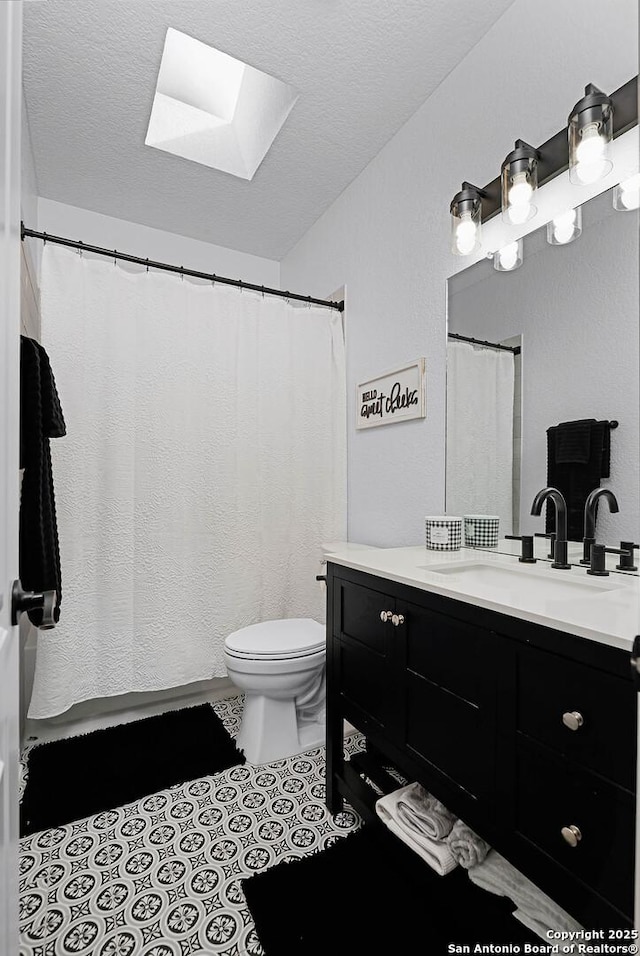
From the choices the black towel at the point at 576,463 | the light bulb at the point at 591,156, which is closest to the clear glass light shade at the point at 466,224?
the light bulb at the point at 591,156

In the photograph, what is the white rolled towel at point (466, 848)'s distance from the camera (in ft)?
3.94

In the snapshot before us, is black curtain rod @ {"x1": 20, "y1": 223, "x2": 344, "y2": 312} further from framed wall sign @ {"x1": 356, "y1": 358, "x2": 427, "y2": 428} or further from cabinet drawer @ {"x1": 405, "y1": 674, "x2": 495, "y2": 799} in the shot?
cabinet drawer @ {"x1": 405, "y1": 674, "x2": 495, "y2": 799}

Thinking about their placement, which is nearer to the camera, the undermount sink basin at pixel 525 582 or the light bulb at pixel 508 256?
the undermount sink basin at pixel 525 582

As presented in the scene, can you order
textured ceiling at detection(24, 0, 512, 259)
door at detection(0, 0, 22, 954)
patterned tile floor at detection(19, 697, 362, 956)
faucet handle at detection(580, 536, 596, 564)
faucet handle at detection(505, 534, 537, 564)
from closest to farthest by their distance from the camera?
door at detection(0, 0, 22, 954) → patterned tile floor at detection(19, 697, 362, 956) → faucet handle at detection(580, 536, 596, 564) → faucet handle at detection(505, 534, 537, 564) → textured ceiling at detection(24, 0, 512, 259)

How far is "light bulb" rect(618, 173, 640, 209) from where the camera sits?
3.99 ft

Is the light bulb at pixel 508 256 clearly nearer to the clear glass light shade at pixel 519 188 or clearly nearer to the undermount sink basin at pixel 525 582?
the clear glass light shade at pixel 519 188

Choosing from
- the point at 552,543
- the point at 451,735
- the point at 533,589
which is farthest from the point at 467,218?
the point at 451,735

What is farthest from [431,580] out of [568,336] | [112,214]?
[112,214]

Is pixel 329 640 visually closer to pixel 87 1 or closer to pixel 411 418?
pixel 411 418

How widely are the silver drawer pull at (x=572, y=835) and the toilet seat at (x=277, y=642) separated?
1102 millimetres

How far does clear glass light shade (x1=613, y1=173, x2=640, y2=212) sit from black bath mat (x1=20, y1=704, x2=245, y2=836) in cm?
220

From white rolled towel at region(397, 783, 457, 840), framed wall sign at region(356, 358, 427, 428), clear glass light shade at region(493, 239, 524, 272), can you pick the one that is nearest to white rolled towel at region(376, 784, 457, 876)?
white rolled towel at region(397, 783, 457, 840)

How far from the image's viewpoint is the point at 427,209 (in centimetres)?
193

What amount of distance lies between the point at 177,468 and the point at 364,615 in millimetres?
1173
